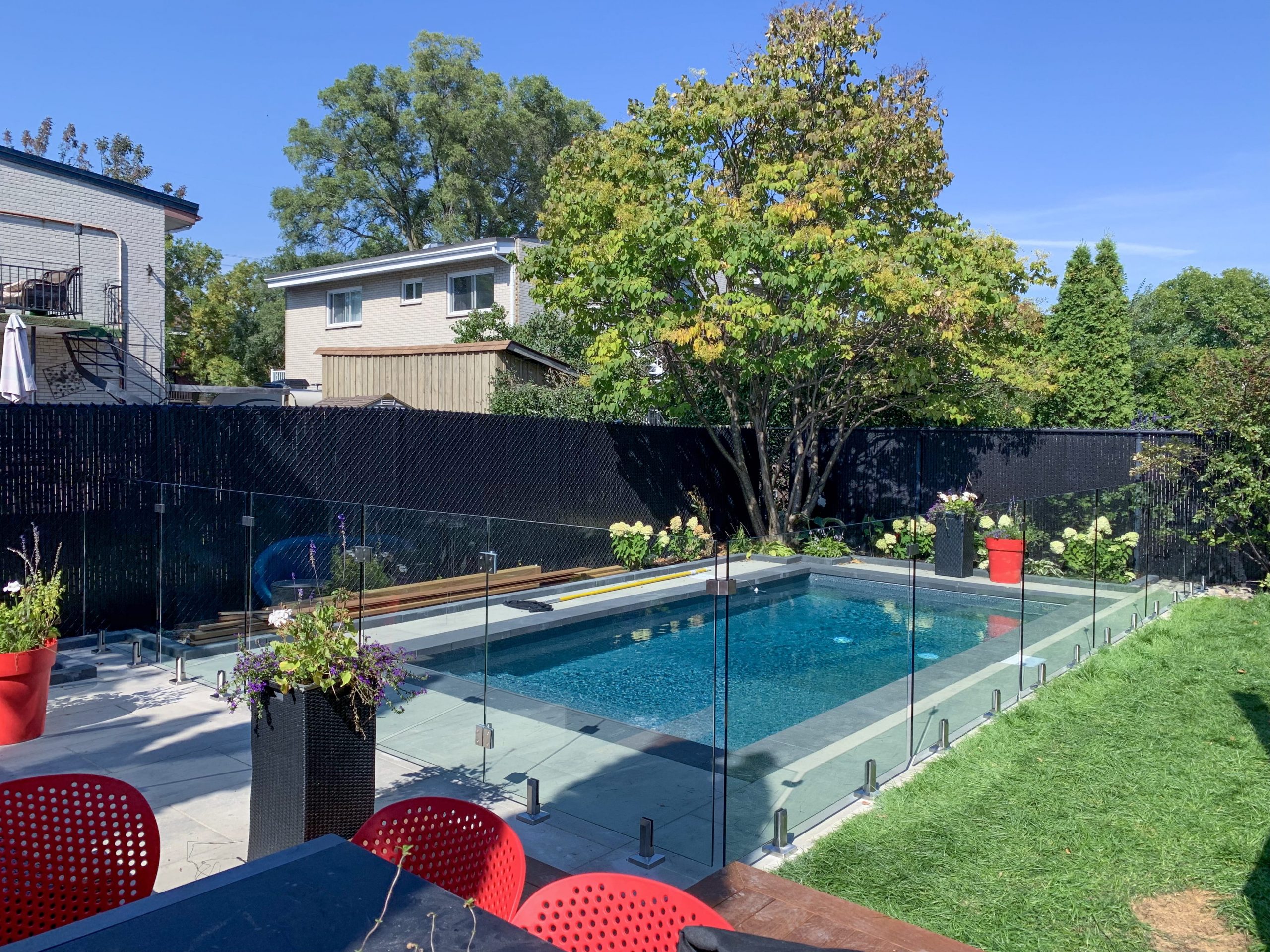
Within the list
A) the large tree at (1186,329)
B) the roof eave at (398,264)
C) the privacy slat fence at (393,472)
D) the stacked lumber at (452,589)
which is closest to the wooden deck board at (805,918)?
the stacked lumber at (452,589)

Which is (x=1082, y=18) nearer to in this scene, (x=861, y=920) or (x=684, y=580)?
(x=684, y=580)

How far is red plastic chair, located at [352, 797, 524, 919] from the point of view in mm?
2506

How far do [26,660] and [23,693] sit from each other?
0.22m

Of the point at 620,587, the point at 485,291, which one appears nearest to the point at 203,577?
the point at 620,587

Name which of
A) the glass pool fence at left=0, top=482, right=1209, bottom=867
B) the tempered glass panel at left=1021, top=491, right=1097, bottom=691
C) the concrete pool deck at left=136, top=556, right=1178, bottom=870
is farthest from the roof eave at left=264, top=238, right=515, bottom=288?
the concrete pool deck at left=136, top=556, right=1178, bottom=870

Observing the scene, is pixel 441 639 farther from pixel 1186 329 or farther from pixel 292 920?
pixel 1186 329

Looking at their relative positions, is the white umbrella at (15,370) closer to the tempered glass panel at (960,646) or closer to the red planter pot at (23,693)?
the red planter pot at (23,693)

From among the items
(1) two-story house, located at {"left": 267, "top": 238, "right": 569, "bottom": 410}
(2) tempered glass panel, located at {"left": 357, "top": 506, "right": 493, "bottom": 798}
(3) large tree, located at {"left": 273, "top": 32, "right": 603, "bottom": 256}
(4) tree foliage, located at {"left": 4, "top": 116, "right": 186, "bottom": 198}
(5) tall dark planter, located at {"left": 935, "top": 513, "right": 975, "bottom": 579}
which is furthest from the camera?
(4) tree foliage, located at {"left": 4, "top": 116, "right": 186, "bottom": 198}

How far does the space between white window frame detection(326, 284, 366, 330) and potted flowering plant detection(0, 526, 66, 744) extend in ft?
65.8

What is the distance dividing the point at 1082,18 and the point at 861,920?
15.8 m

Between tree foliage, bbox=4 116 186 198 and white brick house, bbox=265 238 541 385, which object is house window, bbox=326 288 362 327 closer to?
white brick house, bbox=265 238 541 385

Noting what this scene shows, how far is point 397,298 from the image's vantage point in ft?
80.1

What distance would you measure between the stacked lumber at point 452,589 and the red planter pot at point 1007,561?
378 centimetres

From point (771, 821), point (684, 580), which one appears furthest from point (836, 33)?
point (771, 821)
